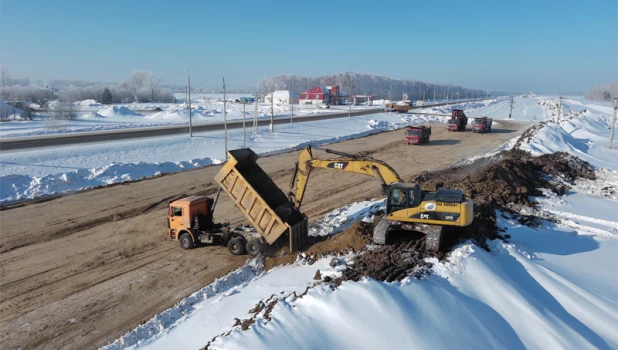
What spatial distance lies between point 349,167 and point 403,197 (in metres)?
2.05

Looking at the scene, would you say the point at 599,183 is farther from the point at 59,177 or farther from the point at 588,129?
the point at 588,129

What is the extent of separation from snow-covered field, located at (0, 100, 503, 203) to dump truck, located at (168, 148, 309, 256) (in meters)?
10.4

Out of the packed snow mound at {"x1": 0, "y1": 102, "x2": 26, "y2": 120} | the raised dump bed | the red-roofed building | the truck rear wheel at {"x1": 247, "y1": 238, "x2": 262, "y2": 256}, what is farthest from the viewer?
the red-roofed building

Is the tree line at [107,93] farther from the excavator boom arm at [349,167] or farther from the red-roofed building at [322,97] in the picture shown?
the excavator boom arm at [349,167]

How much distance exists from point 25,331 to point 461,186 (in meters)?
16.2

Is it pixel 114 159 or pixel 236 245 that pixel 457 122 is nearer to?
pixel 114 159

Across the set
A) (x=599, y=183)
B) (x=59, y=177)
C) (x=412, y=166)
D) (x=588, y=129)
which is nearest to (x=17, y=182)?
(x=59, y=177)

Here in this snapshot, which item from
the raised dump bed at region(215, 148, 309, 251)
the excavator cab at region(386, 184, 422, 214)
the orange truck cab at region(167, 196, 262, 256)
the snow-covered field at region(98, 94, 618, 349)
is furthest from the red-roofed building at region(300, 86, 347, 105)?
the snow-covered field at region(98, 94, 618, 349)

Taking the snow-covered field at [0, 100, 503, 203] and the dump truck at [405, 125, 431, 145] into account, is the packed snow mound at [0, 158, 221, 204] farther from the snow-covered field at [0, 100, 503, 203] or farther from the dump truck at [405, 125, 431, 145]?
the dump truck at [405, 125, 431, 145]

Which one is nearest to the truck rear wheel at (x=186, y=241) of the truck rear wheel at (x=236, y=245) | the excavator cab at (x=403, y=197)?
the truck rear wheel at (x=236, y=245)

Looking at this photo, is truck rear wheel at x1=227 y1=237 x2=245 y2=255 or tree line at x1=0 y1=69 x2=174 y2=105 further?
tree line at x1=0 y1=69 x2=174 y2=105

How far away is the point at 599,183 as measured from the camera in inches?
893

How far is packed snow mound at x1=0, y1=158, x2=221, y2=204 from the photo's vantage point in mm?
19359

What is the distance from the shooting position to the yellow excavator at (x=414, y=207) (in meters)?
11.2
